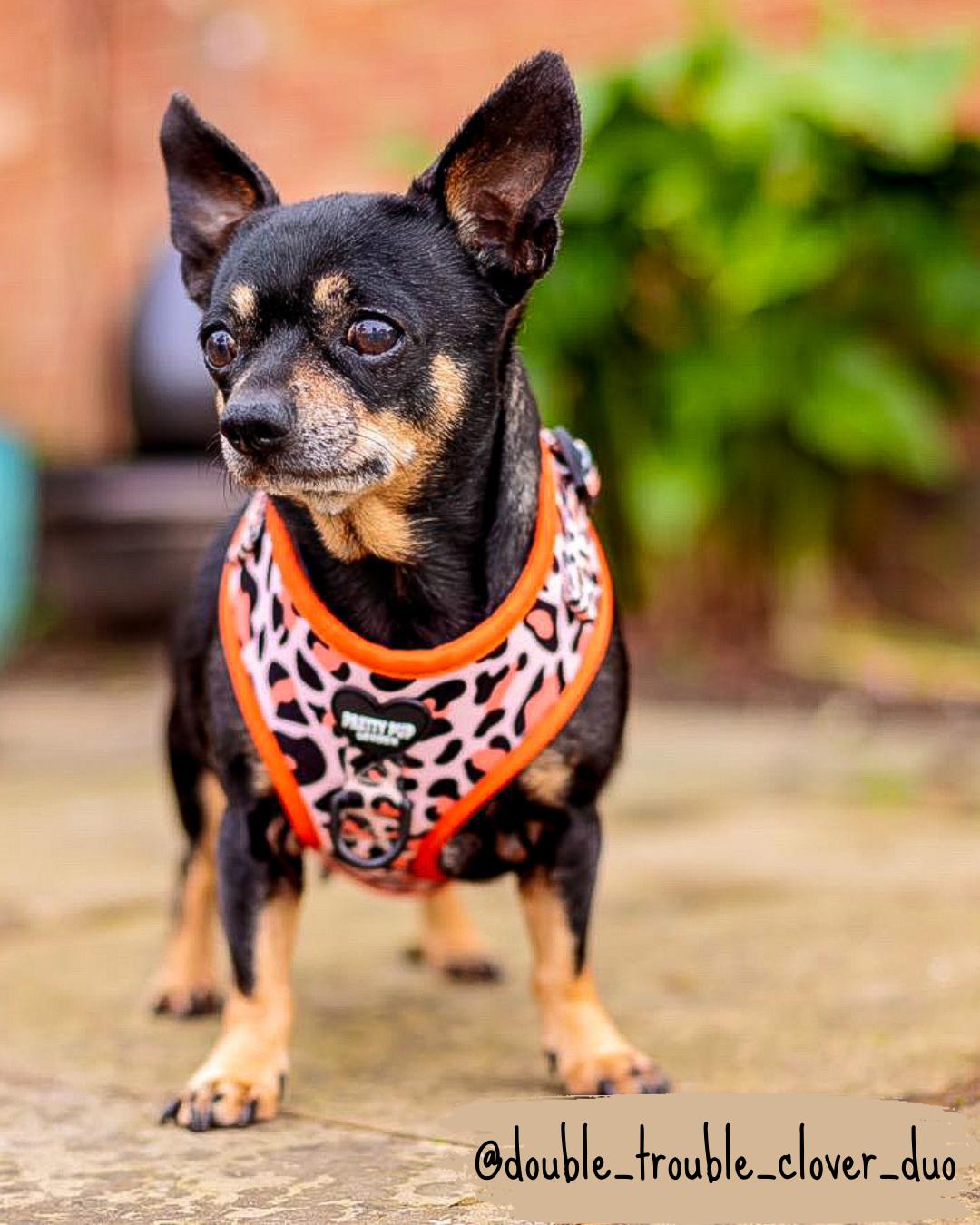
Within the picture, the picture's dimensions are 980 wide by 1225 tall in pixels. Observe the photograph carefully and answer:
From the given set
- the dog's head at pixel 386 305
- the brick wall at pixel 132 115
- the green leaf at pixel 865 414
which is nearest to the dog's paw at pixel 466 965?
the dog's head at pixel 386 305

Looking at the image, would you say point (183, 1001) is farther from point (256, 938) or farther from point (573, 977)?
point (573, 977)

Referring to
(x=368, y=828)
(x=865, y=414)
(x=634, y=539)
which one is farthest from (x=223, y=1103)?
(x=634, y=539)

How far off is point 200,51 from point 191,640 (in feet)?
19.3

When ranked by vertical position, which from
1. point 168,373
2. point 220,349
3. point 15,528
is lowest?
point 15,528

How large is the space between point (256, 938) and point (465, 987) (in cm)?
71

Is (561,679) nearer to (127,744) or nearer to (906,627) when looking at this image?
(127,744)

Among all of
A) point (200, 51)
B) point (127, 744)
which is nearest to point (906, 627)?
point (127, 744)

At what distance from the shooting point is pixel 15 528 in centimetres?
703

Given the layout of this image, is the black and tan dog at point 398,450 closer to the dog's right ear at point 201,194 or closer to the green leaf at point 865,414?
the dog's right ear at point 201,194

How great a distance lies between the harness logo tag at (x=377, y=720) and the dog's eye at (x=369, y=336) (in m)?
0.46

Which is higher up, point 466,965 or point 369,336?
point 369,336

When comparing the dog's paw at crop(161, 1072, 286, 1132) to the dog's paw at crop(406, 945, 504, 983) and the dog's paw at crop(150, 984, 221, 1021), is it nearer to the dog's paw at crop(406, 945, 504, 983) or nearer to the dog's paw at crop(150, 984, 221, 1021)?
the dog's paw at crop(150, 984, 221, 1021)

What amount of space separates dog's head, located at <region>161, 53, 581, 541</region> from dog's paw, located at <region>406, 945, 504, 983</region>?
1.10 metres

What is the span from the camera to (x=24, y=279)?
8289 mm
